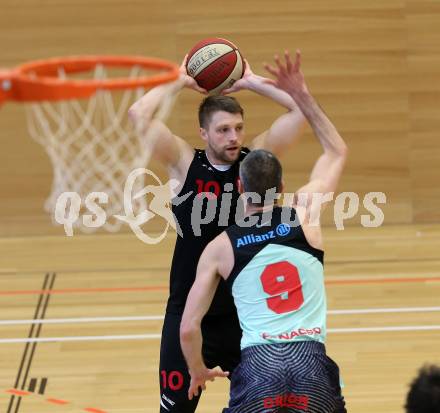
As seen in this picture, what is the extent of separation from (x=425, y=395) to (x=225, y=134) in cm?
320

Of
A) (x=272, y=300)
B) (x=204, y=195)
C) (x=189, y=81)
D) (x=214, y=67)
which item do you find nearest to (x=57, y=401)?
A: (x=204, y=195)

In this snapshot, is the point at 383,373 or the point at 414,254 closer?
the point at 383,373

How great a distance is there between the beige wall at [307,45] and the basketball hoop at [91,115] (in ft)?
2.51

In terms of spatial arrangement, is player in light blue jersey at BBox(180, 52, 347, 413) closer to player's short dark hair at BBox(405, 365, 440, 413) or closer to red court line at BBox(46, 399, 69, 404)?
player's short dark hair at BBox(405, 365, 440, 413)

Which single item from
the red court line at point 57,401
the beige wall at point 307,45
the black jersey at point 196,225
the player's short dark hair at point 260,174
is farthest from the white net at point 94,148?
the player's short dark hair at point 260,174

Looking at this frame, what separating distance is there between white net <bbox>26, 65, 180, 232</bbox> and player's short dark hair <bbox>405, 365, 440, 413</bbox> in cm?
372

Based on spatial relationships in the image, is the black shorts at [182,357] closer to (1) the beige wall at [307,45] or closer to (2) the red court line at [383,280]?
(2) the red court line at [383,280]

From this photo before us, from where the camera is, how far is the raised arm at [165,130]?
21.4ft

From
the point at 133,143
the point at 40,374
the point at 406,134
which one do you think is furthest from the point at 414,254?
the point at 40,374

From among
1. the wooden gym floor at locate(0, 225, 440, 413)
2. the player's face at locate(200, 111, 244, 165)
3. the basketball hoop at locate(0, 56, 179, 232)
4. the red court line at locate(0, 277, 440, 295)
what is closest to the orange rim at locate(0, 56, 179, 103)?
the basketball hoop at locate(0, 56, 179, 232)

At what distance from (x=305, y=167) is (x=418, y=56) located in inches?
69.4

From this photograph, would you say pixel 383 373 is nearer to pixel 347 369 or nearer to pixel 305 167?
pixel 347 369

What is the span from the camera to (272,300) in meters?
5.28

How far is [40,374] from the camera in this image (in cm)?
820
